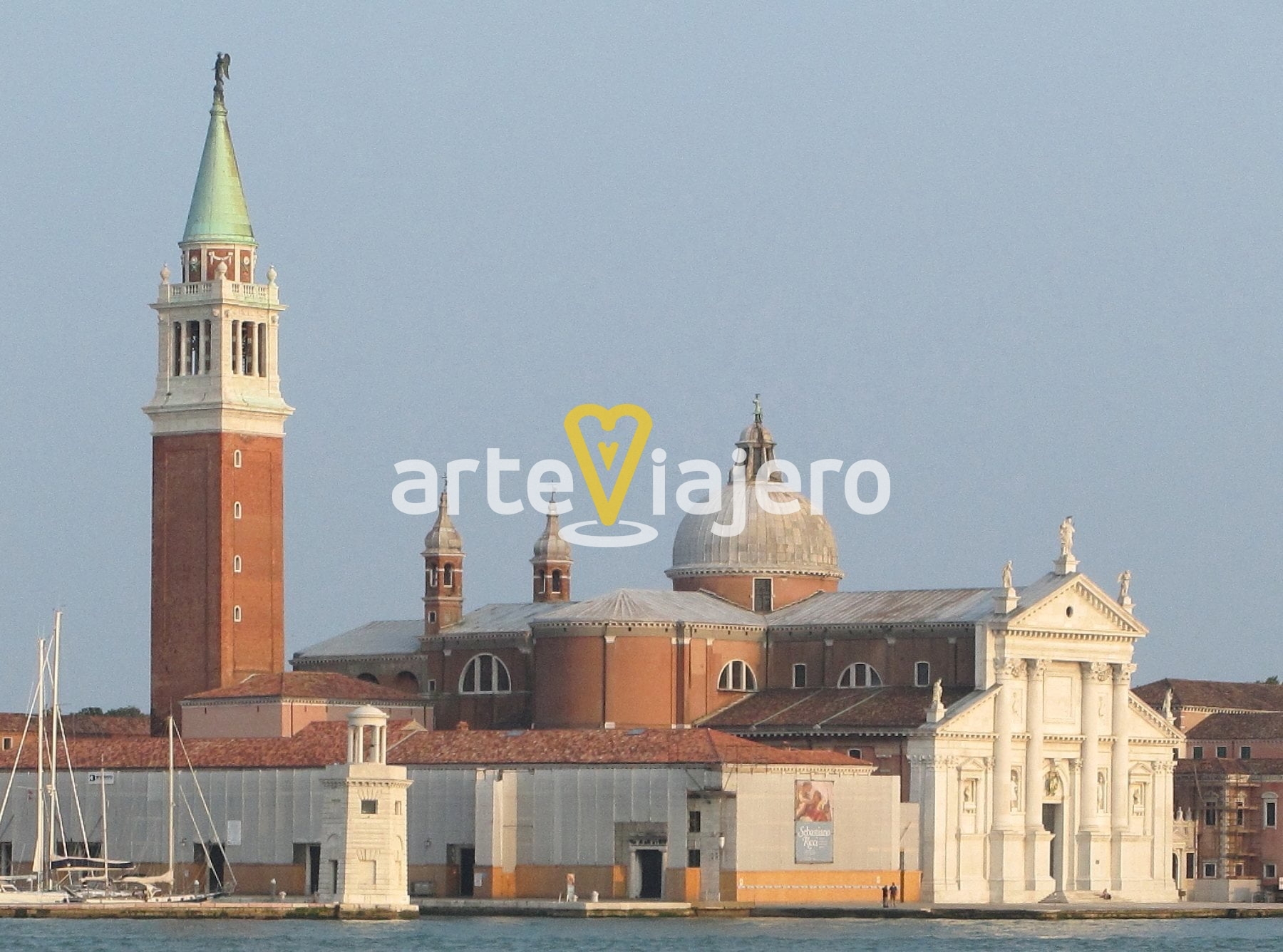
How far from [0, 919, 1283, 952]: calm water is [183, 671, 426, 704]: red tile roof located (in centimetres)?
1311

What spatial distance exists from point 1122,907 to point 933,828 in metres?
4.70

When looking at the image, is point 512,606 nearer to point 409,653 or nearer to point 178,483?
point 409,653

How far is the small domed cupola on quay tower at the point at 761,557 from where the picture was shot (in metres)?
99.1

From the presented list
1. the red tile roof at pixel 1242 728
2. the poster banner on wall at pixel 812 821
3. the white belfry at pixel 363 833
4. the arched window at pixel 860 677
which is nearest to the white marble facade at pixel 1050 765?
the arched window at pixel 860 677

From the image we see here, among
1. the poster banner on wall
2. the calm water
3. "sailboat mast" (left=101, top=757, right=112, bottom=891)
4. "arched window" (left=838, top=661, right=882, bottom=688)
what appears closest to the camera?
the calm water

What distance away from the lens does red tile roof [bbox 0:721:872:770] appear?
285 feet

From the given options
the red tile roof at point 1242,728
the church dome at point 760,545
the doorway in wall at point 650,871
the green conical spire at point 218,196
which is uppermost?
the green conical spire at point 218,196

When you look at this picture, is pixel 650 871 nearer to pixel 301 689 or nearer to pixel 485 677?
pixel 301 689

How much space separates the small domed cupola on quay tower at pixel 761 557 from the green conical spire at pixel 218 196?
1373 centimetres

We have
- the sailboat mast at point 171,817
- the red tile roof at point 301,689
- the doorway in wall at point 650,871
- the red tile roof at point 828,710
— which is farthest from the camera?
the red tile roof at point 301,689

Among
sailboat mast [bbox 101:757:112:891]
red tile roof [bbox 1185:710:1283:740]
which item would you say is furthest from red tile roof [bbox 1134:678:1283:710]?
sailboat mast [bbox 101:757:112:891]

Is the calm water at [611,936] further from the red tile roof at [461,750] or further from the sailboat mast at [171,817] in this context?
the sailboat mast at [171,817]

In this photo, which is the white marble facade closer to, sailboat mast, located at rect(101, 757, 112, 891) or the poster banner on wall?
the poster banner on wall

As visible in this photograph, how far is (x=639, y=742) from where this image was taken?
87.8 m
